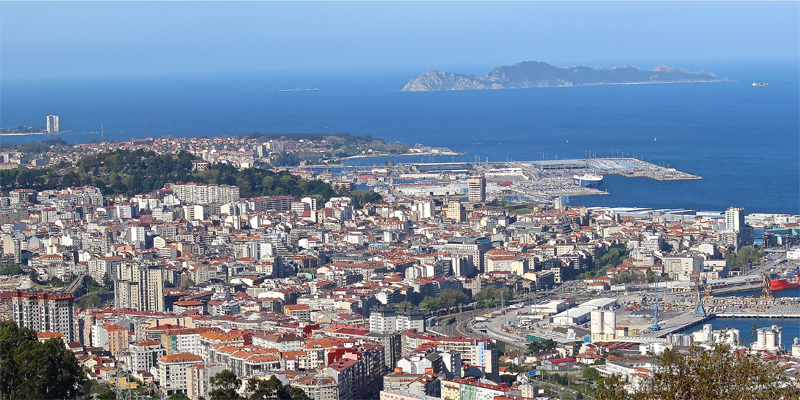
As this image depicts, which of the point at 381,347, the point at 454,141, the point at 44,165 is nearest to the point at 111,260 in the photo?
the point at 381,347

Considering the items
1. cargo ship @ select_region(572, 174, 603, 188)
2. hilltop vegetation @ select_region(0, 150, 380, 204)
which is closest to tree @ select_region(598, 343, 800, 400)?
hilltop vegetation @ select_region(0, 150, 380, 204)

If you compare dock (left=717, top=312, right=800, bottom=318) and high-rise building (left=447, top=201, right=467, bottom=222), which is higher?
high-rise building (left=447, top=201, right=467, bottom=222)

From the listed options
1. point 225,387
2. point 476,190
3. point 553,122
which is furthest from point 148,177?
point 553,122

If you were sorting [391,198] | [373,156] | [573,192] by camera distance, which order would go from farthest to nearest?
1. [373,156]
2. [573,192]
3. [391,198]

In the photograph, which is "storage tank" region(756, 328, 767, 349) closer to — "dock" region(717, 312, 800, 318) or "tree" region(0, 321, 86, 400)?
"dock" region(717, 312, 800, 318)

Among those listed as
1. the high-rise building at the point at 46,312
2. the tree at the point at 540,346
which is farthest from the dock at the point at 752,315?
the high-rise building at the point at 46,312

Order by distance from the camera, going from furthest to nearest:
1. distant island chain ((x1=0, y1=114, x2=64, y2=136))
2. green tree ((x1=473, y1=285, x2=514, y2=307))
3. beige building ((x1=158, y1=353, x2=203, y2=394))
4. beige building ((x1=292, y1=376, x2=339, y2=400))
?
distant island chain ((x1=0, y1=114, x2=64, y2=136)) < green tree ((x1=473, y1=285, x2=514, y2=307)) < beige building ((x1=158, y1=353, x2=203, y2=394)) < beige building ((x1=292, y1=376, x2=339, y2=400))

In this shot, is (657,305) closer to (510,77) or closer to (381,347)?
(381,347)
